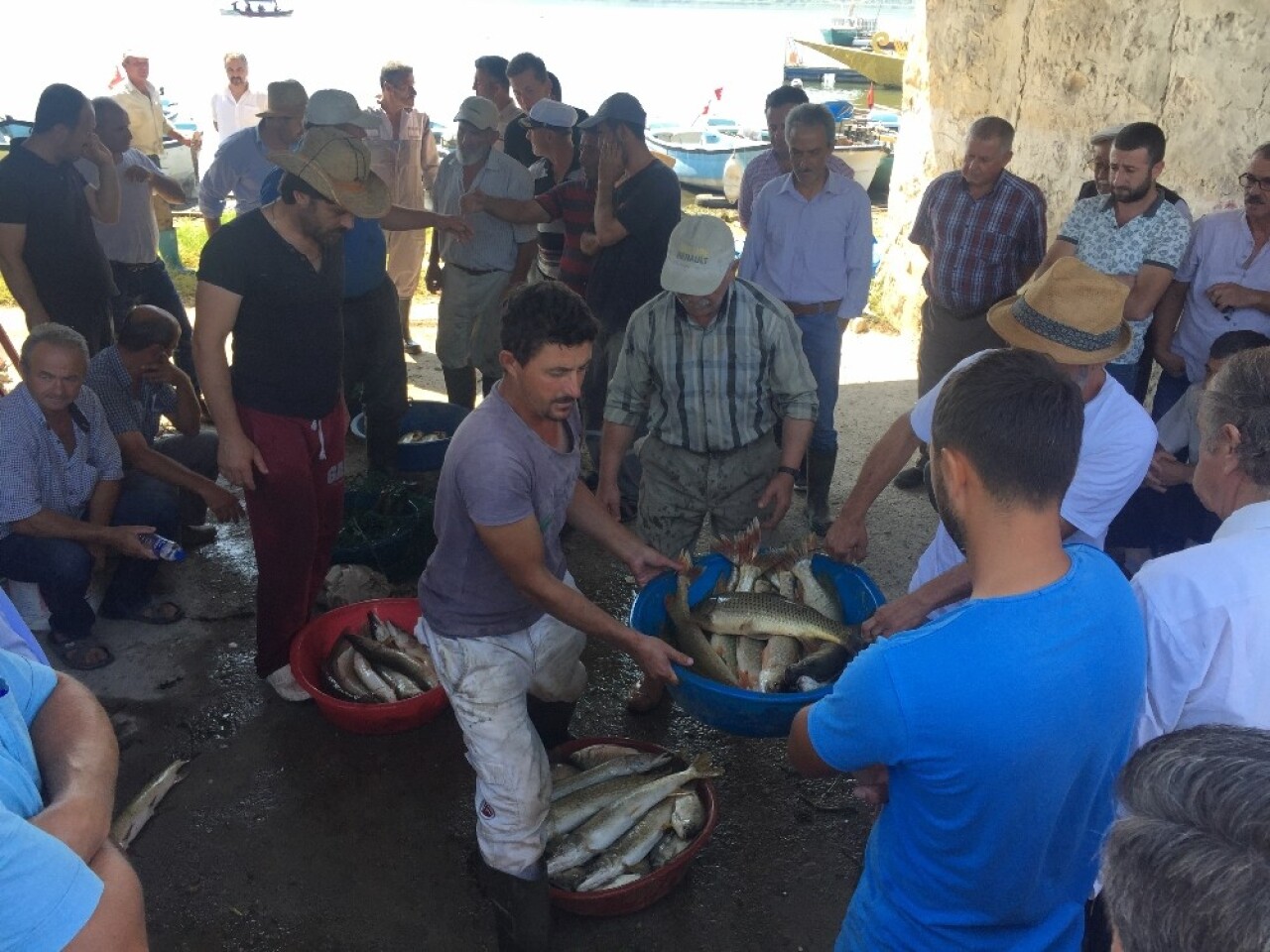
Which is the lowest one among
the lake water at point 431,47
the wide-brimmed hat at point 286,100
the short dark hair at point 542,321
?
the short dark hair at point 542,321

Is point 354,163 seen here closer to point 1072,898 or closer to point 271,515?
point 271,515

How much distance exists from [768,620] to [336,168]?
2633mm

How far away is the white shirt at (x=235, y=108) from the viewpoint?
33.7ft

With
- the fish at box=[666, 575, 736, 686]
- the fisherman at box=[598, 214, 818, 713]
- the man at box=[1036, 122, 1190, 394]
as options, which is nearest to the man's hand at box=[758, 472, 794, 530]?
the fisherman at box=[598, 214, 818, 713]

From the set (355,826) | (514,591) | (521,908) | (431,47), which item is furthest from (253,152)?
(431,47)

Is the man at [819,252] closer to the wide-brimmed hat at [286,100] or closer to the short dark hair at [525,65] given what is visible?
the short dark hair at [525,65]

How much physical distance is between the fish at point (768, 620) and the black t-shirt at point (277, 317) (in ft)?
6.77

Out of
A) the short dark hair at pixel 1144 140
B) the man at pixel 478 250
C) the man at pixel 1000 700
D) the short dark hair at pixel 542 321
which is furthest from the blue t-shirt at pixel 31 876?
the short dark hair at pixel 1144 140

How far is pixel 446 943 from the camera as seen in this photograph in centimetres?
350

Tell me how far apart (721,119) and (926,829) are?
79.8 ft

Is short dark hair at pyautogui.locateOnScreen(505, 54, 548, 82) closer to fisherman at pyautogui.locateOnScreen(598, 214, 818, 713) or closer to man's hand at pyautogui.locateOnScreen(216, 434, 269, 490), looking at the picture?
fisherman at pyautogui.locateOnScreen(598, 214, 818, 713)

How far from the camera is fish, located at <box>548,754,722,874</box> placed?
3566 mm

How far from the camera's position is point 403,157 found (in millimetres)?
8586

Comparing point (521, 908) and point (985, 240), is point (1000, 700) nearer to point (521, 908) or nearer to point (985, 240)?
point (521, 908)
